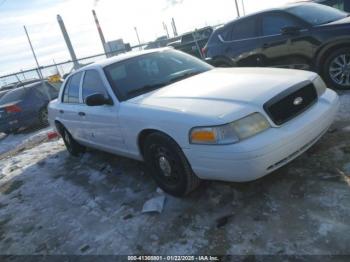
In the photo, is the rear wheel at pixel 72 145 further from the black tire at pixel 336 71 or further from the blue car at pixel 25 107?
the blue car at pixel 25 107

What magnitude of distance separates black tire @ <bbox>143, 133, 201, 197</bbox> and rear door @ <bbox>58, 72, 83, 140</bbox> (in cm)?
186

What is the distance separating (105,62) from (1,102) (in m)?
8.33

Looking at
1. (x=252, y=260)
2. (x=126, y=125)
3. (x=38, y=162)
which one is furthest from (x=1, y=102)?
(x=252, y=260)

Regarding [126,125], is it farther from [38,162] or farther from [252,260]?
[38,162]

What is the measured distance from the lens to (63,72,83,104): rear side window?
564 cm

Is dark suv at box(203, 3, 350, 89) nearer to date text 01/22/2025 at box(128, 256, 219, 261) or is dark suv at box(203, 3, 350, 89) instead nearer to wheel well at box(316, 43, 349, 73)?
wheel well at box(316, 43, 349, 73)

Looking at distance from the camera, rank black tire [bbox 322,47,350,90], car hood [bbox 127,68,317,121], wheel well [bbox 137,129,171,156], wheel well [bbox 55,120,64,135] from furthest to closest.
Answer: wheel well [bbox 55,120,64,135] → black tire [bbox 322,47,350,90] → wheel well [bbox 137,129,171,156] → car hood [bbox 127,68,317,121]

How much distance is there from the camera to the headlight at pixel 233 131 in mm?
3223

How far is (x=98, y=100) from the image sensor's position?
4.43m

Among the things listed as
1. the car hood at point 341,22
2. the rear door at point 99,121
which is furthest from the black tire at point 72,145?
the car hood at point 341,22

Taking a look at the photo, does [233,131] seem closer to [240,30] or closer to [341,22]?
[341,22]

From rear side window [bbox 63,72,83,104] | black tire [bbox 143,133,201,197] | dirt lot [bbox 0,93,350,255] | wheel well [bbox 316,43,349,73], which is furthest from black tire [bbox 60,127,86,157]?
wheel well [bbox 316,43,349,73]

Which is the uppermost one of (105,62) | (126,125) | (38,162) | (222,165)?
(105,62)

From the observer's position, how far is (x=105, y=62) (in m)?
5.00
